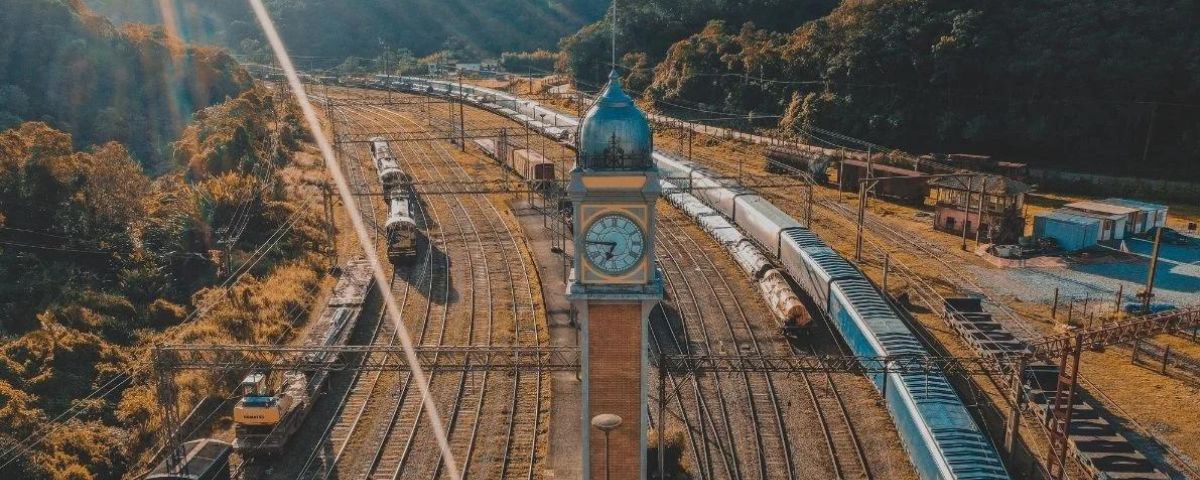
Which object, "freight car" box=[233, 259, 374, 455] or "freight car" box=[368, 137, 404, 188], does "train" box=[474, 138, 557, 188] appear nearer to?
"freight car" box=[368, 137, 404, 188]

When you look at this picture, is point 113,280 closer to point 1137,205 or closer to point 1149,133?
point 1137,205

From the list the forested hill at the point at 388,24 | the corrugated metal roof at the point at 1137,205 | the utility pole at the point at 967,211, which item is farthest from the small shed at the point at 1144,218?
the forested hill at the point at 388,24

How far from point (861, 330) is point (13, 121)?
204ft

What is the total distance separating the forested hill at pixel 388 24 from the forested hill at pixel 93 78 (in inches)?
3312

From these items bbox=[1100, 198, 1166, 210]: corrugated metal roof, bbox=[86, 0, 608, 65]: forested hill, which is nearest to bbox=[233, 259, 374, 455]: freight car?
bbox=[1100, 198, 1166, 210]: corrugated metal roof

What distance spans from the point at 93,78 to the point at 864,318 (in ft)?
226

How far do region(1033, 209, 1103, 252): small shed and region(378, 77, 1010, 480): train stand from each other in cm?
1694

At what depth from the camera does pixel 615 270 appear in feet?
60.4

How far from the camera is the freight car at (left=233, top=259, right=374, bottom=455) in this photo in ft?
91.1

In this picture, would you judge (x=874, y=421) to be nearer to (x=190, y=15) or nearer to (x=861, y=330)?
(x=861, y=330)

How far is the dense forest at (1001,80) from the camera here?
68.8 m

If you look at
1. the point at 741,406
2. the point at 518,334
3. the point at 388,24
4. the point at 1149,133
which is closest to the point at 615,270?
the point at 741,406

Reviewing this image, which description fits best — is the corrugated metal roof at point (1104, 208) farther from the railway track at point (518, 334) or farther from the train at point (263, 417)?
the train at point (263, 417)

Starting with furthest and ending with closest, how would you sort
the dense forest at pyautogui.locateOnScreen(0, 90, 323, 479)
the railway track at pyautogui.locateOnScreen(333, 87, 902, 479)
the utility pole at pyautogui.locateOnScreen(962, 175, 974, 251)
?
1. the utility pole at pyautogui.locateOnScreen(962, 175, 974, 251)
2. the dense forest at pyautogui.locateOnScreen(0, 90, 323, 479)
3. the railway track at pyautogui.locateOnScreen(333, 87, 902, 479)
